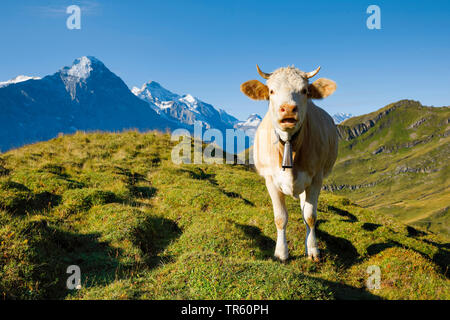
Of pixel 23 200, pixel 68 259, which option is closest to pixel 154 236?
pixel 68 259

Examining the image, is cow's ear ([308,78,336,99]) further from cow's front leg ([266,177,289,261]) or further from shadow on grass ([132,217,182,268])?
shadow on grass ([132,217,182,268])

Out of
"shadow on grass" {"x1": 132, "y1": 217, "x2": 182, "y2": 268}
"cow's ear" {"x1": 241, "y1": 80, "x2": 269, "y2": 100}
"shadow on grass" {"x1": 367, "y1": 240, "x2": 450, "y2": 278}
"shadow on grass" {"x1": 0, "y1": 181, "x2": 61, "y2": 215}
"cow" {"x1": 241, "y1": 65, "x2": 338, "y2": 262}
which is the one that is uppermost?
"cow's ear" {"x1": 241, "y1": 80, "x2": 269, "y2": 100}

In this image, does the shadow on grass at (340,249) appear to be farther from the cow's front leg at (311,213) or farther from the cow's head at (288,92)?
the cow's head at (288,92)

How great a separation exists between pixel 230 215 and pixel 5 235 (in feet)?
25.0

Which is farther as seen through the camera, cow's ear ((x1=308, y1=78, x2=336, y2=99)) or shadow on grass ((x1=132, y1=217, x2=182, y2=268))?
shadow on grass ((x1=132, y1=217, x2=182, y2=268))

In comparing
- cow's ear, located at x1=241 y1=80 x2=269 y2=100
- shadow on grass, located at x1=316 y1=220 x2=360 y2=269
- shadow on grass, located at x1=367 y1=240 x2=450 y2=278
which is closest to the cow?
cow's ear, located at x1=241 y1=80 x2=269 y2=100

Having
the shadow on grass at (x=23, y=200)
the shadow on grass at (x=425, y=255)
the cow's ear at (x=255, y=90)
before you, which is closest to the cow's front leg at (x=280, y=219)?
the cow's ear at (x=255, y=90)

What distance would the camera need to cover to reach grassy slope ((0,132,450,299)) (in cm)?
675

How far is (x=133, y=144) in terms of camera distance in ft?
79.0

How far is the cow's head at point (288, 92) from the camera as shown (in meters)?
6.61

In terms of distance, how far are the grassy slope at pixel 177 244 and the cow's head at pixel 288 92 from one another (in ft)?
11.8

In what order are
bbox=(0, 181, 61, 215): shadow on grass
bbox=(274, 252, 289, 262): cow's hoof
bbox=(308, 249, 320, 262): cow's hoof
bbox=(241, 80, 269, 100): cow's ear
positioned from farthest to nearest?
1. bbox=(0, 181, 61, 215): shadow on grass
2. bbox=(308, 249, 320, 262): cow's hoof
3. bbox=(274, 252, 289, 262): cow's hoof
4. bbox=(241, 80, 269, 100): cow's ear

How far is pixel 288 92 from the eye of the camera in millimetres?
6773

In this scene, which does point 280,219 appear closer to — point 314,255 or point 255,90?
point 314,255
